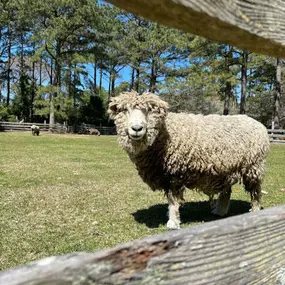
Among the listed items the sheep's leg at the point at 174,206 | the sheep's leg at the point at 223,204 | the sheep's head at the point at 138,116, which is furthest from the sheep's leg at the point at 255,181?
the sheep's head at the point at 138,116

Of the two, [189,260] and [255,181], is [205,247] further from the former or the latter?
[255,181]

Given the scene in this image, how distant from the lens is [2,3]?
125 ft

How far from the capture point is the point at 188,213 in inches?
247

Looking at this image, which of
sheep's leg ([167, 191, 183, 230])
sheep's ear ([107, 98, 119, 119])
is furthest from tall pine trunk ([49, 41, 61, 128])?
sheep's leg ([167, 191, 183, 230])

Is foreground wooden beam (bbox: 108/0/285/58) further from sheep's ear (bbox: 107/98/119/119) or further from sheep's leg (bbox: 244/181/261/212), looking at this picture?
sheep's leg (bbox: 244/181/261/212)

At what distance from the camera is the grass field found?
14.7 ft

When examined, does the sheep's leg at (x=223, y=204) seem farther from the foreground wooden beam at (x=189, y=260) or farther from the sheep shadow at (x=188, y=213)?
the foreground wooden beam at (x=189, y=260)

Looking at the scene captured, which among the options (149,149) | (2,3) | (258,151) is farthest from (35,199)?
(2,3)

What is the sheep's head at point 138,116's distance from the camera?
479cm

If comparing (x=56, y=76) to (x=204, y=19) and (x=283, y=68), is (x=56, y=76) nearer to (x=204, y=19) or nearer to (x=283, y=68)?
(x=283, y=68)

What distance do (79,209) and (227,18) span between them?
17.8ft

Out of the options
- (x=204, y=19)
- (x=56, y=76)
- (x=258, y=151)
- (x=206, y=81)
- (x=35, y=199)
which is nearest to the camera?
(x=204, y=19)

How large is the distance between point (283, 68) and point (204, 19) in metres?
34.8

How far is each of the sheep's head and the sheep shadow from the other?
1.27 metres
